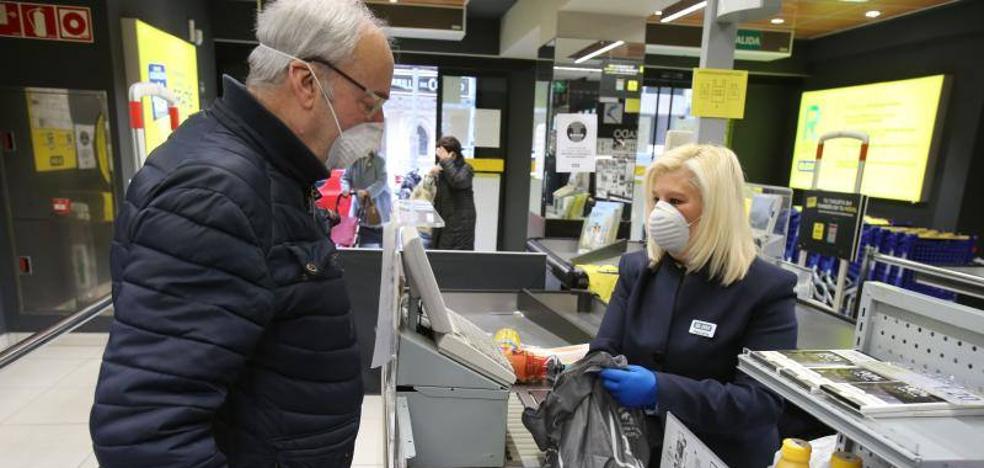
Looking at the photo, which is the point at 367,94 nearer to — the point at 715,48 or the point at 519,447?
the point at 519,447

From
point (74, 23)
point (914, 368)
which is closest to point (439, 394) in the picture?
point (914, 368)

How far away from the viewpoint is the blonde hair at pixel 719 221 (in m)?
1.41

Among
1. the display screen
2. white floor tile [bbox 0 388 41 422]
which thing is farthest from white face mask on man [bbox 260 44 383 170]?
the display screen

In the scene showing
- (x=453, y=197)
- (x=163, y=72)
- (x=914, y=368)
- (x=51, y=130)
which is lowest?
(x=453, y=197)

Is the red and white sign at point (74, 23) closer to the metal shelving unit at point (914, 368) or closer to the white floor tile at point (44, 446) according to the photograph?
the white floor tile at point (44, 446)

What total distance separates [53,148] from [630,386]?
4.92m

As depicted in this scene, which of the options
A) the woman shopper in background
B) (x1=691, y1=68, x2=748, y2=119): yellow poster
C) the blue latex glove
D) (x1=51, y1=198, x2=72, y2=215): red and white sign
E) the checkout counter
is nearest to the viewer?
the checkout counter

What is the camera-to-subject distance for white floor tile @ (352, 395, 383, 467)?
2.90m

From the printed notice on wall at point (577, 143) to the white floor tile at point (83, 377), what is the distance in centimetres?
357

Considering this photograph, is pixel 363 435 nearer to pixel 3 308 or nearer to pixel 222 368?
pixel 222 368

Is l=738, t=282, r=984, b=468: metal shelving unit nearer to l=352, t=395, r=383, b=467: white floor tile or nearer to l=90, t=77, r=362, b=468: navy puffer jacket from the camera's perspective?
l=90, t=77, r=362, b=468: navy puffer jacket

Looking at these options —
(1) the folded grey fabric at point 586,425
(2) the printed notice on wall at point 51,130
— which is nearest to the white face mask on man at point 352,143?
(1) the folded grey fabric at point 586,425

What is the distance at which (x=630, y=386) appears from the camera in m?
1.29

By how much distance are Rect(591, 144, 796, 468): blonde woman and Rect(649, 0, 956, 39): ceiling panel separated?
187 inches
